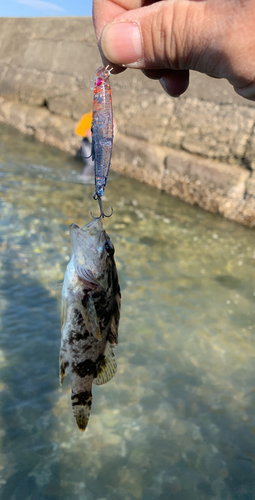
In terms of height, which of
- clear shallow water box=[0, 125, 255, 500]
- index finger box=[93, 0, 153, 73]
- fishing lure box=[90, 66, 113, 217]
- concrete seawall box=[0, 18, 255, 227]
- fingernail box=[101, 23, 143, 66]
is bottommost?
clear shallow water box=[0, 125, 255, 500]

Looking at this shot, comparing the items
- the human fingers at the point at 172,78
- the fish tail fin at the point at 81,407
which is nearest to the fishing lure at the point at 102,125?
the human fingers at the point at 172,78

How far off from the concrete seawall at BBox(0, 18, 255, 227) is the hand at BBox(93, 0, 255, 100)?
524cm

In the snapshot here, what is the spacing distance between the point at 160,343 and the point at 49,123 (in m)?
7.87

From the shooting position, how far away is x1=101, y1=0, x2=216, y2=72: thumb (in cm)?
184

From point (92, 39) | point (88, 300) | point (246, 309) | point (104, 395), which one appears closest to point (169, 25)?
point (88, 300)

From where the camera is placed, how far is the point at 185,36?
6.20ft

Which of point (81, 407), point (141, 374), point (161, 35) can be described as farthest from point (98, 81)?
point (141, 374)

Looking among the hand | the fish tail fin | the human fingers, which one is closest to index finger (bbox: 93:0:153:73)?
the hand

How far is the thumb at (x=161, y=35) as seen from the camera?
1839 mm

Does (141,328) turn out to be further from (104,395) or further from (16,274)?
(16,274)

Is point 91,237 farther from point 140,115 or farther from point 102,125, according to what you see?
point 140,115

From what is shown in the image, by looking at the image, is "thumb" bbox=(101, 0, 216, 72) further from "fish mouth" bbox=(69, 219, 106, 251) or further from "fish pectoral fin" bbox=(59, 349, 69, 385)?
"fish pectoral fin" bbox=(59, 349, 69, 385)

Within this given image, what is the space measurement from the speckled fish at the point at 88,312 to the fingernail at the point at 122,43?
781 millimetres

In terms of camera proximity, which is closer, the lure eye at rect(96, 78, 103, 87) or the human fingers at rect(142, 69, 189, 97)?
the lure eye at rect(96, 78, 103, 87)
